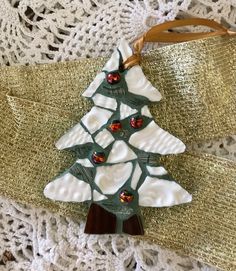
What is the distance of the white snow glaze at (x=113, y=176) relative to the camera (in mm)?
637

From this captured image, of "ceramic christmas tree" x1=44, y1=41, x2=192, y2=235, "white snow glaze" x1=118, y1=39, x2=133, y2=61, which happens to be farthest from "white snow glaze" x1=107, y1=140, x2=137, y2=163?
"white snow glaze" x1=118, y1=39, x2=133, y2=61

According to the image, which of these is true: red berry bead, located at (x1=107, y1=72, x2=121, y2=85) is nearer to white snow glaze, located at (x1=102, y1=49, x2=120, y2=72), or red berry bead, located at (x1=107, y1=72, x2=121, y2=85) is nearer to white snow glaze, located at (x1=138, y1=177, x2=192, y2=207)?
white snow glaze, located at (x1=102, y1=49, x2=120, y2=72)

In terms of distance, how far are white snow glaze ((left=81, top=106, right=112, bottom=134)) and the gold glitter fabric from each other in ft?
0.11

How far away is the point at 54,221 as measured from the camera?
0.69 metres

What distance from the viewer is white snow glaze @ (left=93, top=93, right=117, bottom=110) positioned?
2.10 feet

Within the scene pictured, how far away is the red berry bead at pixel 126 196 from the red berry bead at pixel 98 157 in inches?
1.8

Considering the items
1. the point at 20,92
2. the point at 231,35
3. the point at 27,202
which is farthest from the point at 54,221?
the point at 231,35

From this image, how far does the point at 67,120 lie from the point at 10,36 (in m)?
0.15

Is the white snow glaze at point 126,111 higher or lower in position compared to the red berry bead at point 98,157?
higher

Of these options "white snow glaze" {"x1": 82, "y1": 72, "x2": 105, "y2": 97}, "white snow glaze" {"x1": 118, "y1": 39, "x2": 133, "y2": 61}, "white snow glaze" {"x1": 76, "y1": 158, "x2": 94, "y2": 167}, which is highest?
"white snow glaze" {"x1": 118, "y1": 39, "x2": 133, "y2": 61}

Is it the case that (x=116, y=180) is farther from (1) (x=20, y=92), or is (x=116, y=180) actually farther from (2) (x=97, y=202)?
(1) (x=20, y=92)

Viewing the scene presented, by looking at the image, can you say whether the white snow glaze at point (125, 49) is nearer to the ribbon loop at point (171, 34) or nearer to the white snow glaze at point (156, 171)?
the ribbon loop at point (171, 34)

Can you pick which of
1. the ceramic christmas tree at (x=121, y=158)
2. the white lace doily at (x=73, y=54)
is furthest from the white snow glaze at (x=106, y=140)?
the white lace doily at (x=73, y=54)

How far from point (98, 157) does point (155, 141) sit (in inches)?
2.8
